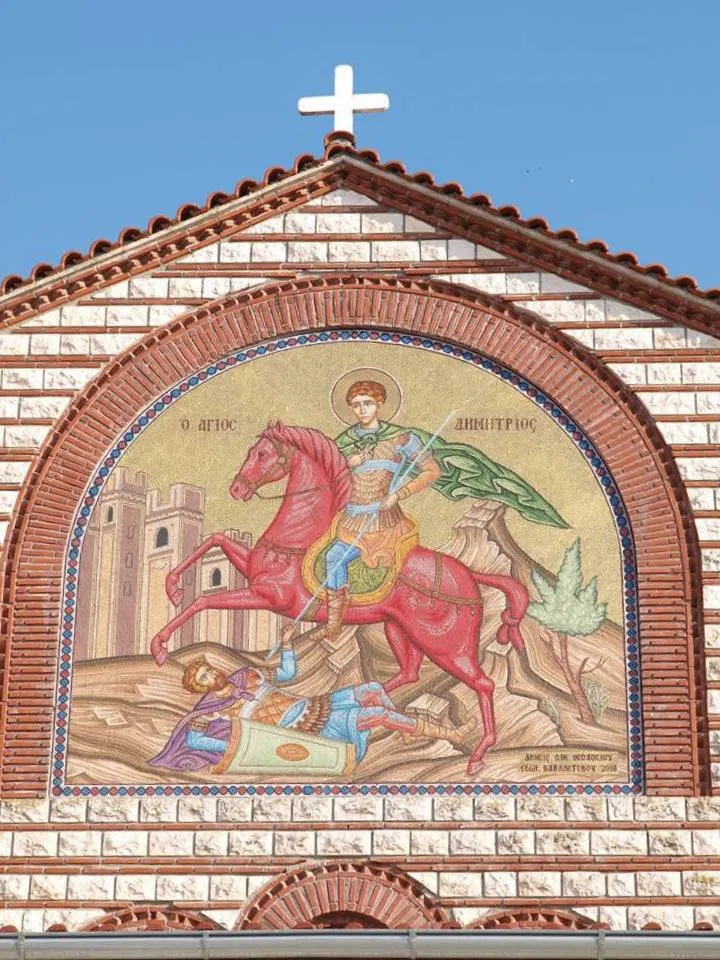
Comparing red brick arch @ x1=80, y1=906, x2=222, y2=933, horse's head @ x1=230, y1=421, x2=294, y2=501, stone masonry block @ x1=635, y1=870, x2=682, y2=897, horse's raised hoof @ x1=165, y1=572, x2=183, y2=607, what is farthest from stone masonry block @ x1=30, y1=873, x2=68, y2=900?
stone masonry block @ x1=635, y1=870, x2=682, y2=897

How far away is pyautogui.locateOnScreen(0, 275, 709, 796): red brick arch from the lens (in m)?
15.7

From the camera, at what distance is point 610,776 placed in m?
15.6

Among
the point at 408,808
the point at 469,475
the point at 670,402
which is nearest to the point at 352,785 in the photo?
the point at 408,808

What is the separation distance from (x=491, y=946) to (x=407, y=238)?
20.7 feet

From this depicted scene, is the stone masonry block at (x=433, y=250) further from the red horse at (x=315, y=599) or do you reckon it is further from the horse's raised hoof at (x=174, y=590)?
the horse's raised hoof at (x=174, y=590)

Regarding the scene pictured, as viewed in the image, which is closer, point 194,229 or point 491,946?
point 491,946

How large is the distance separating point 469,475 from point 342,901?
11.3ft

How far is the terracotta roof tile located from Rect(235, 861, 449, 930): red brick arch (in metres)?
5.14

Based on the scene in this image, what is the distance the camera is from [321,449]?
16781 millimetres

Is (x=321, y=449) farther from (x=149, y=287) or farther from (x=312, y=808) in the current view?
(x=312, y=808)

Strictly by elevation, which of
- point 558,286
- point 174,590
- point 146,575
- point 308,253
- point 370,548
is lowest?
point 174,590

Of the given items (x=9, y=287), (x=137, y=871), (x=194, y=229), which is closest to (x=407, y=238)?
(x=194, y=229)

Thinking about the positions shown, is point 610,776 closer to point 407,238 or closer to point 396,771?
point 396,771

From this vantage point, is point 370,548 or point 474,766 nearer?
point 474,766
